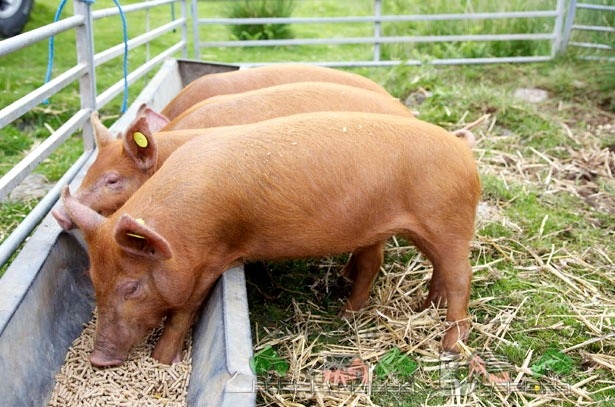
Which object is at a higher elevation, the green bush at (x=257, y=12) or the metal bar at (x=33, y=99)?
the metal bar at (x=33, y=99)

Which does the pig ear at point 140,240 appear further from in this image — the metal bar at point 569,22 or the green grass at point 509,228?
the metal bar at point 569,22

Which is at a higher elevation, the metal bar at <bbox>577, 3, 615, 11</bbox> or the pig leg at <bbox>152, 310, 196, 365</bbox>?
the metal bar at <bbox>577, 3, 615, 11</bbox>

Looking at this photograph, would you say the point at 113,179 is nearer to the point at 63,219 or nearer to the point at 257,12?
the point at 63,219

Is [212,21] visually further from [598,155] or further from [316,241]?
[316,241]

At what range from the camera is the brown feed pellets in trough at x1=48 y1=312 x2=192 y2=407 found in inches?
117

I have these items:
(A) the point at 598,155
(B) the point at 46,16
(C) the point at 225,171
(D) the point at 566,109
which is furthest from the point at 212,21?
(C) the point at 225,171

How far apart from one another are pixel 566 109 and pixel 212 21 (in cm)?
481

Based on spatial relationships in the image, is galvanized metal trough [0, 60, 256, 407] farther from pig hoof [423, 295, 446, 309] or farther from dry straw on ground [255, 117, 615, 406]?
pig hoof [423, 295, 446, 309]

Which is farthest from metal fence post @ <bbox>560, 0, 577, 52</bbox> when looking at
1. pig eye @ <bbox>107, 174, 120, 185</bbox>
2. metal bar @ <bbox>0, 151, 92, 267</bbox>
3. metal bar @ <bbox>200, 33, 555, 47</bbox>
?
pig eye @ <bbox>107, 174, 120, 185</bbox>

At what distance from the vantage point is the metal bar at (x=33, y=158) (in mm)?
3456

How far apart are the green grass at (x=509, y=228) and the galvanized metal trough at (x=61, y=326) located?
1.63ft

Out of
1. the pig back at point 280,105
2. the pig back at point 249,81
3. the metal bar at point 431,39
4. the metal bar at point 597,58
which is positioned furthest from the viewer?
the metal bar at point 431,39

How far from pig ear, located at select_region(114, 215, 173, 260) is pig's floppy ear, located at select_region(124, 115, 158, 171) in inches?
30.1

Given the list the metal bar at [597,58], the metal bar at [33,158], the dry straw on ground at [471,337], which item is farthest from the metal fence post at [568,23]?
the metal bar at [33,158]
